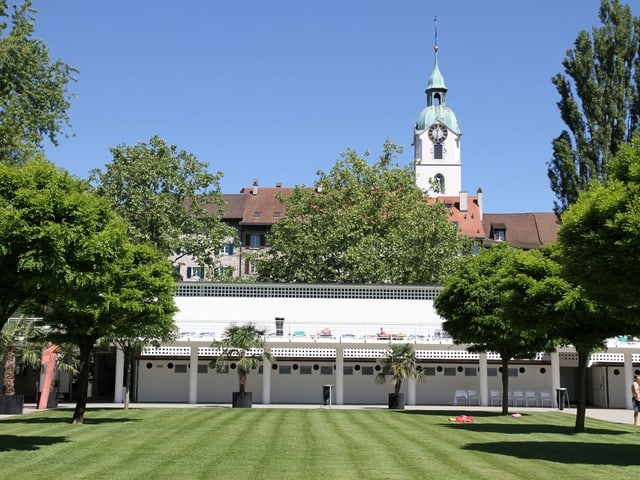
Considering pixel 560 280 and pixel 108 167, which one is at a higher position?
pixel 108 167

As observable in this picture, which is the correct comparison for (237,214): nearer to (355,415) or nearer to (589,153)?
(589,153)

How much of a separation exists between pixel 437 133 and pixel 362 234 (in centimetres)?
5481

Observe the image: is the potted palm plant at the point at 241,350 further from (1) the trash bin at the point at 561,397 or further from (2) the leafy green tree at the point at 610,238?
(2) the leafy green tree at the point at 610,238

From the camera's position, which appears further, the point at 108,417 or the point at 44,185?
the point at 108,417

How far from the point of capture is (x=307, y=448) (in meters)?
18.5

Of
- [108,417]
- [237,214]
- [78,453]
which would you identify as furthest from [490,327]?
[237,214]

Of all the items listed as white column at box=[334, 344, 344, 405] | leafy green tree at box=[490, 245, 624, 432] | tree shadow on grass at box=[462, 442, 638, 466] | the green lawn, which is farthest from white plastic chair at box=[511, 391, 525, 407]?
tree shadow on grass at box=[462, 442, 638, 466]

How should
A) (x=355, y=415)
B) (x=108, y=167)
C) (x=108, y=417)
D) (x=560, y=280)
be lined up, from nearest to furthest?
1. (x=560, y=280)
2. (x=108, y=417)
3. (x=355, y=415)
4. (x=108, y=167)

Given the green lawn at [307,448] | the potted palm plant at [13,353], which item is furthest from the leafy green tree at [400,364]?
the potted palm plant at [13,353]

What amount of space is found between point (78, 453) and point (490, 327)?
16.9m

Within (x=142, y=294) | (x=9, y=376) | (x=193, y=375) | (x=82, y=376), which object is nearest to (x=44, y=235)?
(x=142, y=294)

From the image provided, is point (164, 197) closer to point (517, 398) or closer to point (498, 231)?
point (517, 398)

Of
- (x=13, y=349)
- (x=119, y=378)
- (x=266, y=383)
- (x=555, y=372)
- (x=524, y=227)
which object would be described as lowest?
→ (x=266, y=383)

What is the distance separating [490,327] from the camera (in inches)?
1185
